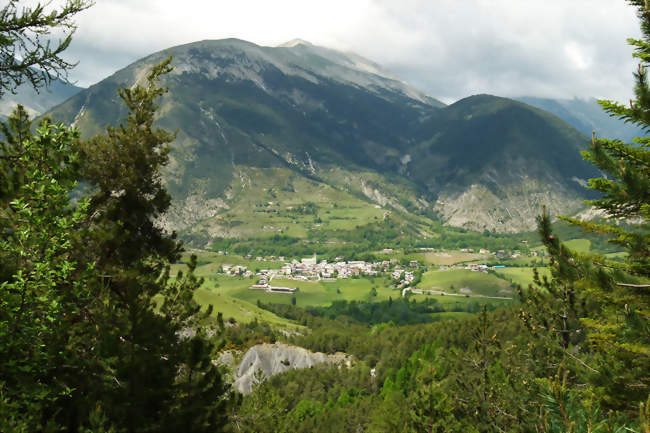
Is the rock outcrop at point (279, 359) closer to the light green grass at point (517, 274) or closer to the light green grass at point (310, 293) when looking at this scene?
the light green grass at point (310, 293)

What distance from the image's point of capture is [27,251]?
7461 mm

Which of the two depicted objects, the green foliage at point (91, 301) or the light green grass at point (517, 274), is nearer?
the green foliage at point (91, 301)

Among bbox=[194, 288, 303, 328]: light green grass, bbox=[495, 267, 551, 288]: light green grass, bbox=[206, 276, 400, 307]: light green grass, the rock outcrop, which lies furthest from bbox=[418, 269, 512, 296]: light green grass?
the rock outcrop

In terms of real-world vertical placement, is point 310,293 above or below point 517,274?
below

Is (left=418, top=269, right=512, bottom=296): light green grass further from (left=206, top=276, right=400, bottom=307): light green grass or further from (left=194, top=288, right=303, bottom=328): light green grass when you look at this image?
(left=194, top=288, right=303, bottom=328): light green grass

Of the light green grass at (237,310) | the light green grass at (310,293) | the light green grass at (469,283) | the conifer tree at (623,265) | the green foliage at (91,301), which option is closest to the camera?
the green foliage at (91,301)

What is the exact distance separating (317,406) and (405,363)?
2073cm

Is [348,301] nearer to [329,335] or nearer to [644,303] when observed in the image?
[329,335]

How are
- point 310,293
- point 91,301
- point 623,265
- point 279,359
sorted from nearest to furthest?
point 91,301 → point 623,265 → point 279,359 → point 310,293

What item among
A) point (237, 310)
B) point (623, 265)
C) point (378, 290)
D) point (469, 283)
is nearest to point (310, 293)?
point (378, 290)

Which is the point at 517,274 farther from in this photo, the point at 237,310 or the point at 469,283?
the point at 237,310

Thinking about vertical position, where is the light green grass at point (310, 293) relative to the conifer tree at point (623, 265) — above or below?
below

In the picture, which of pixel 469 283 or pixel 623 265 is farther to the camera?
pixel 469 283

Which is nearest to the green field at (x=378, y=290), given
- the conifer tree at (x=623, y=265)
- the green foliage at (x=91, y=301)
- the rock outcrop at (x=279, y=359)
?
the rock outcrop at (x=279, y=359)
